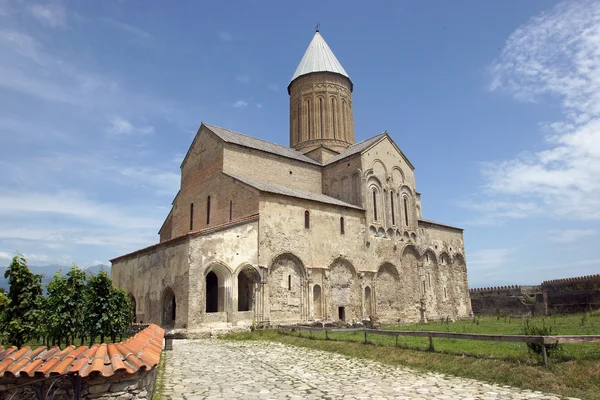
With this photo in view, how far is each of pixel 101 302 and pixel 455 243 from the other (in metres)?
24.7

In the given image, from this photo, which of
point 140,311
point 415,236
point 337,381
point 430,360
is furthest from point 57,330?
point 415,236

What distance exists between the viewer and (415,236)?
26.5 metres

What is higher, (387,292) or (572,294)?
(387,292)

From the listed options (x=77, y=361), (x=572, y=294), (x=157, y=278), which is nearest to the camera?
(x=77, y=361)

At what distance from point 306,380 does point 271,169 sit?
56.9ft

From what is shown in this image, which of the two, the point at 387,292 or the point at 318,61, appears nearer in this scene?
the point at 387,292

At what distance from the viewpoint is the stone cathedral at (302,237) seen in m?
18.2

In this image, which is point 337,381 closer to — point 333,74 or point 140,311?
point 140,311

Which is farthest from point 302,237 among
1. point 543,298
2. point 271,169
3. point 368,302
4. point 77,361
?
point 543,298

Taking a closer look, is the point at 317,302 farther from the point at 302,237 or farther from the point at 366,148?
the point at 366,148

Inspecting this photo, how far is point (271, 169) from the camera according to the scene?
24.4 meters

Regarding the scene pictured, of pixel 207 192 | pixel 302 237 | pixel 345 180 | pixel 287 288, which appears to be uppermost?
pixel 345 180

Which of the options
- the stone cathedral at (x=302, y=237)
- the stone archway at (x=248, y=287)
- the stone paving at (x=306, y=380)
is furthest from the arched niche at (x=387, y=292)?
the stone paving at (x=306, y=380)

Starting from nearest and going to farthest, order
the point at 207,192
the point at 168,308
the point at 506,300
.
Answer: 1. the point at 168,308
2. the point at 207,192
3. the point at 506,300
